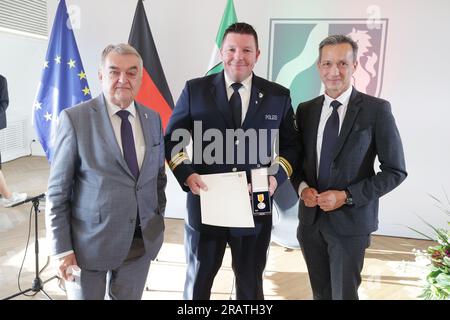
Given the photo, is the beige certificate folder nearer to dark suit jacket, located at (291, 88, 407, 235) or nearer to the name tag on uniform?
the name tag on uniform

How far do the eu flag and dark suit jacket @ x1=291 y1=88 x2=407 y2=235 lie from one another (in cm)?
281

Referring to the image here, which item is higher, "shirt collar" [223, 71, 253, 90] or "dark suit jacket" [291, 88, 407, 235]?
"shirt collar" [223, 71, 253, 90]

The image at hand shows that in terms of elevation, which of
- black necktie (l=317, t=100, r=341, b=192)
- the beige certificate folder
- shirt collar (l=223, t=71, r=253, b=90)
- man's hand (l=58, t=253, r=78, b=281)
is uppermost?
shirt collar (l=223, t=71, r=253, b=90)

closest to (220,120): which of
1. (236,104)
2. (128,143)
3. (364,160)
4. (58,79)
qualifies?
(236,104)

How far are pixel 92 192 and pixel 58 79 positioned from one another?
2.68 meters

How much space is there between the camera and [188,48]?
4324 millimetres

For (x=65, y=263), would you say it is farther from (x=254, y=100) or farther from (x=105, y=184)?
(x=254, y=100)

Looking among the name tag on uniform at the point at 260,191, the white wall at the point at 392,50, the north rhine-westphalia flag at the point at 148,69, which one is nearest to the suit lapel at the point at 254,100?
the name tag on uniform at the point at 260,191

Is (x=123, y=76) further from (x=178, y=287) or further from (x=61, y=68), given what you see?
(x=61, y=68)

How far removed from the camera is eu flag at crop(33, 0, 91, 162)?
3686mm

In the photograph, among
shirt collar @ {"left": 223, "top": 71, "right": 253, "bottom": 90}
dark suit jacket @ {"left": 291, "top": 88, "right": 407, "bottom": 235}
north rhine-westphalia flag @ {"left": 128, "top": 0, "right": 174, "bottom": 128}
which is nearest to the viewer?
dark suit jacket @ {"left": 291, "top": 88, "right": 407, "bottom": 235}

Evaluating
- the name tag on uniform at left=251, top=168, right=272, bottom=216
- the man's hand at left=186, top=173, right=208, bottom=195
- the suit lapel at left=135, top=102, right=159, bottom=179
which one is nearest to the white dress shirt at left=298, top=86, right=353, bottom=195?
the name tag on uniform at left=251, top=168, right=272, bottom=216

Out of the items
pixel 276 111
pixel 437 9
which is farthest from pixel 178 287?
pixel 437 9

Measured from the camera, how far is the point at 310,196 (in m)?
1.78
